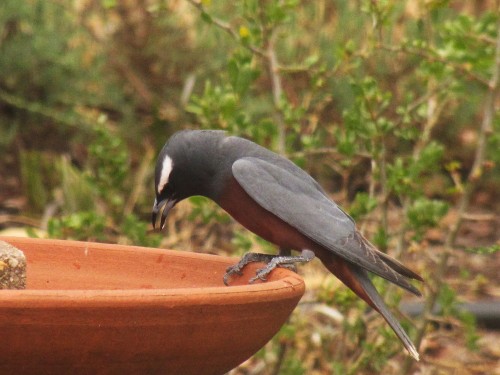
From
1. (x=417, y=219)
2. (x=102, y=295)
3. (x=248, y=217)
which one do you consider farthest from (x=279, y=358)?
(x=102, y=295)

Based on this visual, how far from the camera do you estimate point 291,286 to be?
2.25m

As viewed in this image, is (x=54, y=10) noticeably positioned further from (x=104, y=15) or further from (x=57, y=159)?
(x=57, y=159)

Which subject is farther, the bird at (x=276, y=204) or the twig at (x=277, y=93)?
the twig at (x=277, y=93)

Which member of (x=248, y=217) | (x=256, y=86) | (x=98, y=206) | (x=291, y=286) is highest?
(x=291, y=286)

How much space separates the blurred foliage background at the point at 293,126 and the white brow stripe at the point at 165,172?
0.70 m

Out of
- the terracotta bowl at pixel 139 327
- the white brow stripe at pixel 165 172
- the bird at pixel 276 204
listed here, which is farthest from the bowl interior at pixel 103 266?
the white brow stripe at pixel 165 172

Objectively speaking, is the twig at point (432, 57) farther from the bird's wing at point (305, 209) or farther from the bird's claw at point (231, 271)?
the bird's claw at point (231, 271)

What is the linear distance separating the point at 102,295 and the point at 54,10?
516 cm

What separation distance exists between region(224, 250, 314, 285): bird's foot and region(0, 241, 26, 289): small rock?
0.56m

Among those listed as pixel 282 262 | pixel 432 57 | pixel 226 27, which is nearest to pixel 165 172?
pixel 282 262

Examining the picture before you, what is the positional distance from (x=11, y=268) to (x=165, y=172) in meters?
1.05

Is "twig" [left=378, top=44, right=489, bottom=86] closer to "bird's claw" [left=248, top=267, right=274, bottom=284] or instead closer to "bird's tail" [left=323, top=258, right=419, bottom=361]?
"bird's tail" [left=323, top=258, right=419, bottom=361]

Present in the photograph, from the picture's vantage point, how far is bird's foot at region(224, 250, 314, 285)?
2.64m

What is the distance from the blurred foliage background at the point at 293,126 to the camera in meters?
3.94
